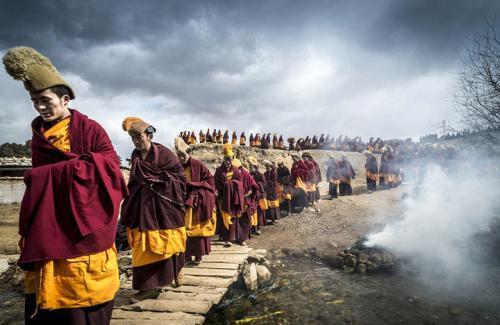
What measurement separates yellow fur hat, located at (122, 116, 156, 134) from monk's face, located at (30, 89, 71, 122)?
5.28 ft

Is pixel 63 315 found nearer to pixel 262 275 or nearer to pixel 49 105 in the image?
pixel 49 105

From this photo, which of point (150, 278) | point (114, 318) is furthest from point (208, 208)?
point (114, 318)

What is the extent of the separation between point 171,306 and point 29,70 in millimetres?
3057

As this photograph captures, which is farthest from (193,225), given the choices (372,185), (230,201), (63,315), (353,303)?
(372,185)

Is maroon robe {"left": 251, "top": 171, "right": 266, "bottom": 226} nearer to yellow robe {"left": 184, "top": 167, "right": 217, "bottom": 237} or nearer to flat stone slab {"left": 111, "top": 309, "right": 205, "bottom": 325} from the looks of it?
yellow robe {"left": 184, "top": 167, "right": 217, "bottom": 237}

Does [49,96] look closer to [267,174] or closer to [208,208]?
[208,208]

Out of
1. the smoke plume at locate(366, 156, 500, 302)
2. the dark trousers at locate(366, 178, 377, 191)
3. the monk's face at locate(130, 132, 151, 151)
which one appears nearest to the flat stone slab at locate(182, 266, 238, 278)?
the monk's face at locate(130, 132, 151, 151)

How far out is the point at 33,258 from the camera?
Result: 1.76m

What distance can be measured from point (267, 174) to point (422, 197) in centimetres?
553

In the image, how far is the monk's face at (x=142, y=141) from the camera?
12.4 ft

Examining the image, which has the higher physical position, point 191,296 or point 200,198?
point 200,198

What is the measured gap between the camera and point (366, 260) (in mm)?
5730

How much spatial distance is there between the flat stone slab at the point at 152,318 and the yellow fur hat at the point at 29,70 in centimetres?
A: 271

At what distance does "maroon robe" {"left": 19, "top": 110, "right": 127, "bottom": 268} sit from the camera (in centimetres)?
182
